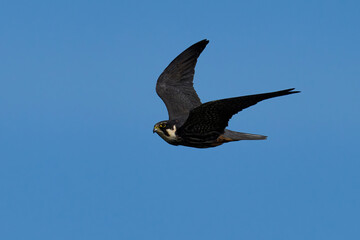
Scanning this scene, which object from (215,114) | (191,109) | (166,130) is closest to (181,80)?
(191,109)

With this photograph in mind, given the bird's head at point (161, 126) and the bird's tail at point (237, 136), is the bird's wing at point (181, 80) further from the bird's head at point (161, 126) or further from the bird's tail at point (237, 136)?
the bird's tail at point (237, 136)

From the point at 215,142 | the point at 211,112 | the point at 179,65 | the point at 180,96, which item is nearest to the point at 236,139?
the point at 215,142

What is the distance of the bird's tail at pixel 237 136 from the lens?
9047 mm

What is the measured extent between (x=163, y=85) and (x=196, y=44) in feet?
3.61

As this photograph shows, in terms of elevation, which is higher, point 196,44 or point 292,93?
point 196,44

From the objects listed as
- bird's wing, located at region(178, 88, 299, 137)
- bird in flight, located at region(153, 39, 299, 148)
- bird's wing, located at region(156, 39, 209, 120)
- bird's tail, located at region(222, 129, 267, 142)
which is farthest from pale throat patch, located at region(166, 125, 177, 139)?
bird's wing, located at region(156, 39, 209, 120)

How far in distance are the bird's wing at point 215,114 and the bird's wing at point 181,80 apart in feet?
5.25

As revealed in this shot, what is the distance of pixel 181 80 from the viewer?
36.0 ft

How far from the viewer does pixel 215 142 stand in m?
9.09

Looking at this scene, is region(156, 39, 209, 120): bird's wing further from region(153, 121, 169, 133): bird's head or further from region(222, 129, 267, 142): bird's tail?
region(222, 129, 267, 142): bird's tail

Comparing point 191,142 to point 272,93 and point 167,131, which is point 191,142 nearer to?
point 167,131

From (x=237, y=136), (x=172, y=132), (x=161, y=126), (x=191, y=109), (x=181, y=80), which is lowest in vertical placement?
(x=237, y=136)

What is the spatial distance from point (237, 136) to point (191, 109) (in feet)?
3.10

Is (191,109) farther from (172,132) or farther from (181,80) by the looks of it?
(181,80)
